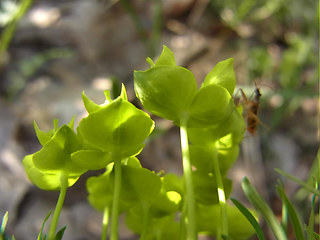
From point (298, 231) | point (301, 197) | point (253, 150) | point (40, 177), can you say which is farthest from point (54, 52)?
point (298, 231)

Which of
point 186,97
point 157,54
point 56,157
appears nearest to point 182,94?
point 186,97

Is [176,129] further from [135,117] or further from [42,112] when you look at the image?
[135,117]

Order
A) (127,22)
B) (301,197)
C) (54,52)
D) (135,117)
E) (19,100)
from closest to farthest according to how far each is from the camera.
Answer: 1. (135,117)
2. (301,197)
3. (19,100)
4. (54,52)
5. (127,22)

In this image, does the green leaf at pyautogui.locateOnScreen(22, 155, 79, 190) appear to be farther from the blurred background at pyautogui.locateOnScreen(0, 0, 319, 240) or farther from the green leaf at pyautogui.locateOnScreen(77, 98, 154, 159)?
the blurred background at pyautogui.locateOnScreen(0, 0, 319, 240)

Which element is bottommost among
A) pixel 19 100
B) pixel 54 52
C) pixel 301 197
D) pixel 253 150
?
pixel 301 197

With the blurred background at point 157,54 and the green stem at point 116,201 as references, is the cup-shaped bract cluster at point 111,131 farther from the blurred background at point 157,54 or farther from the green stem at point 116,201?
the blurred background at point 157,54

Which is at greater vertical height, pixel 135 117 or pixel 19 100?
pixel 19 100

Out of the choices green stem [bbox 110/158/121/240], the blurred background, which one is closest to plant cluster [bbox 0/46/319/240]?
green stem [bbox 110/158/121/240]

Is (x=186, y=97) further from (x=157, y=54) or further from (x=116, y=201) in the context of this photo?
(x=157, y=54)
